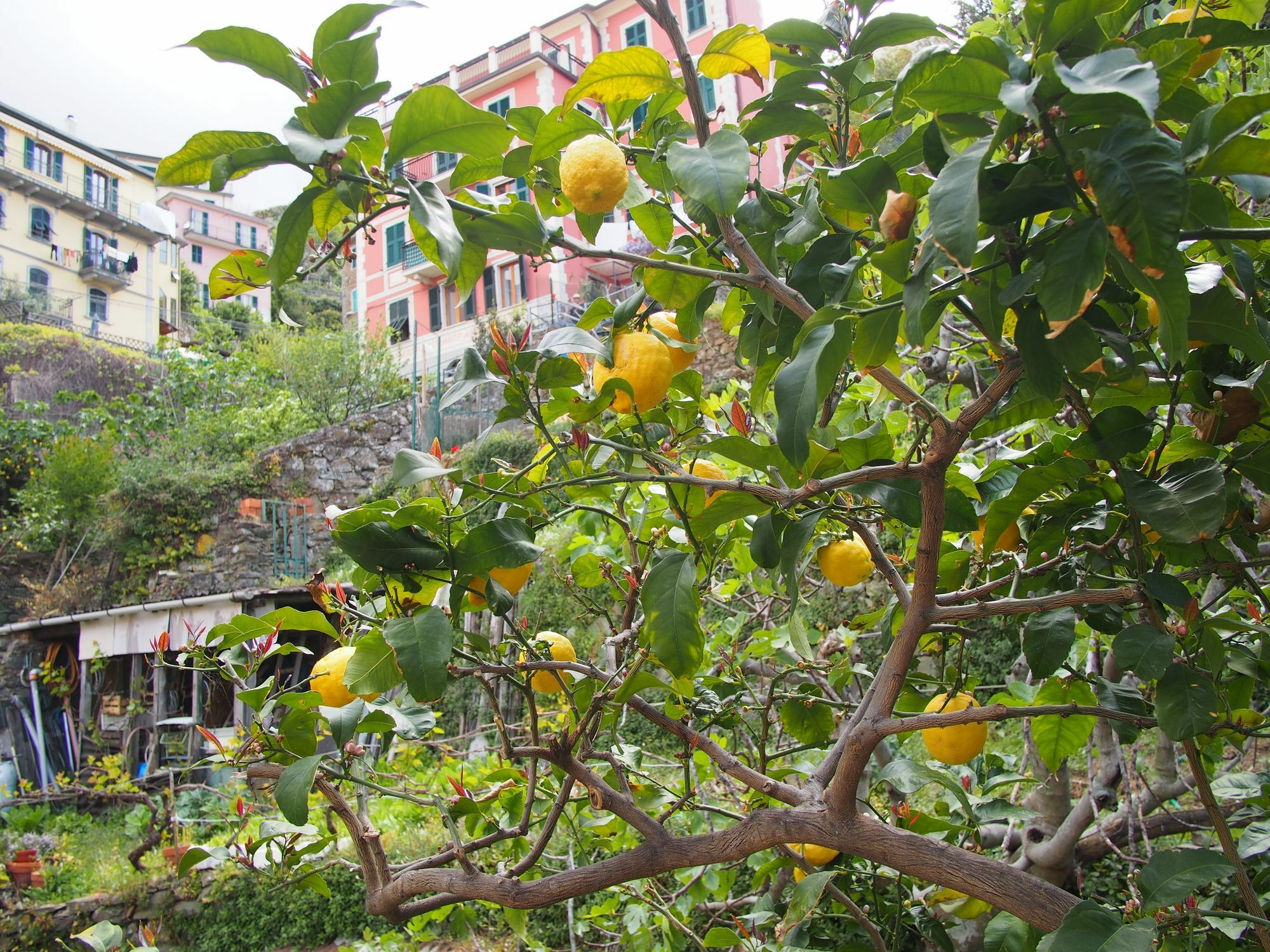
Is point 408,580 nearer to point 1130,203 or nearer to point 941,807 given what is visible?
point 1130,203

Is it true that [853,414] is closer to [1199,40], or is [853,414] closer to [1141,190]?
[1199,40]

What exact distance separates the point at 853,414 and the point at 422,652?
92 centimetres

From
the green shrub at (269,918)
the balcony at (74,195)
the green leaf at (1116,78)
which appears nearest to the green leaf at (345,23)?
the green leaf at (1116,78)

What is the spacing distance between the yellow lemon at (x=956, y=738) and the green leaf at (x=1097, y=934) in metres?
0.29

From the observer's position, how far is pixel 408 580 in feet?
2.75

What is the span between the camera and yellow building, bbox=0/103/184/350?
19234 mm

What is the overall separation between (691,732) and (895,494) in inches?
17.6

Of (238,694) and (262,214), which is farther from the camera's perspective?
(262,214)

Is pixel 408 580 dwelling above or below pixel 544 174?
below

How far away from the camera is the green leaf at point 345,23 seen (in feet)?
2.09

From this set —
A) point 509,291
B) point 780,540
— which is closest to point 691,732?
point 780,540

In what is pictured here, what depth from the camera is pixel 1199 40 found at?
1.95 ft

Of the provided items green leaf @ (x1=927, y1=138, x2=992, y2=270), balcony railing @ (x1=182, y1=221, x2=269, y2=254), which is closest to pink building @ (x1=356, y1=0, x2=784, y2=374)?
green leaf @ (x1=927, y1=138, x2=992, y2=270)

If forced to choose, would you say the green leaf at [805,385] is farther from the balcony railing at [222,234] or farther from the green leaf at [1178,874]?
the balcony railing at [222,234]
